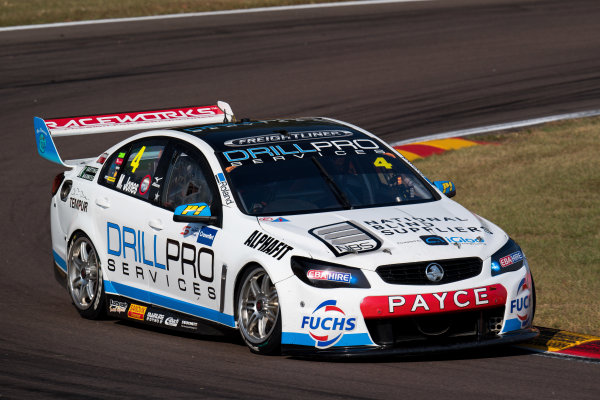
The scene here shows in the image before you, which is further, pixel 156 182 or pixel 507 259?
pixel 156 182

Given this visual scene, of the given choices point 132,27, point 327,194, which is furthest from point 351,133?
point 132,27

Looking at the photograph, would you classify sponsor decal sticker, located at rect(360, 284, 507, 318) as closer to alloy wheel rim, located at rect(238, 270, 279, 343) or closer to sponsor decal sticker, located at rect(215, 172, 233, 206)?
alloy wheel rim, located at rect(238, 270, 279, 343)

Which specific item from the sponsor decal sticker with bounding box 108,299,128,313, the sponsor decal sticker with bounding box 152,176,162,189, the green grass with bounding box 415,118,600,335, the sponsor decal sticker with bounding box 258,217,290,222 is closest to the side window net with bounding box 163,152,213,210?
the sponsor decal sticker with bounding box 152,176,162,189

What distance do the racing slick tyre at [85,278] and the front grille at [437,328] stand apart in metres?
2.92

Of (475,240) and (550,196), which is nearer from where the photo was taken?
(475,240)

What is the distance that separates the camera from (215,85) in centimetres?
1859

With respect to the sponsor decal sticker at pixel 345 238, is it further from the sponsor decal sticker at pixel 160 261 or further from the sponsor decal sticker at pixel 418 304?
the sponsor decal sticker at pixel 160 261

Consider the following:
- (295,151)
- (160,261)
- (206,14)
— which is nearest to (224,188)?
(295,151)

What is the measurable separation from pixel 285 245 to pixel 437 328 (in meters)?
1.11

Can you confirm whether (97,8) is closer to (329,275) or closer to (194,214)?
(194,214)

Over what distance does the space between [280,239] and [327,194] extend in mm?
847

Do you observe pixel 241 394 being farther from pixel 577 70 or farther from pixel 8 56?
pixel 8 56

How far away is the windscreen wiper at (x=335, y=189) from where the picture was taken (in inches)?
313

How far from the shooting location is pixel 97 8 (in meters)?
25.1
